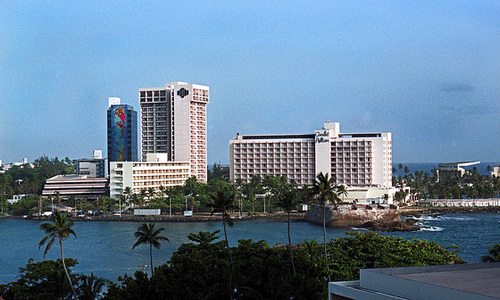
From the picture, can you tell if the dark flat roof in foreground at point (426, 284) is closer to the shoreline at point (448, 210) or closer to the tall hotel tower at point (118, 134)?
the shoreline at point (448, 210)

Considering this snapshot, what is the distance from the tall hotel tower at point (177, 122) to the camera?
101688 mm

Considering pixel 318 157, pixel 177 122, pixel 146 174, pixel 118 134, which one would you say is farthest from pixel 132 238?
pixel 118 134

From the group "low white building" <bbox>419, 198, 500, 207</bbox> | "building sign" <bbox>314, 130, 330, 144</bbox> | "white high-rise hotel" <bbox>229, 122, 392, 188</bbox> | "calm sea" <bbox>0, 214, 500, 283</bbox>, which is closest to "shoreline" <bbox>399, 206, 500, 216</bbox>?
"low white building" <bbox>419, 198, 500, 207</bbox>

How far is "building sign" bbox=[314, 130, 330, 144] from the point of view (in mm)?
96225

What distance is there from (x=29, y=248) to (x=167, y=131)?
50033 mm

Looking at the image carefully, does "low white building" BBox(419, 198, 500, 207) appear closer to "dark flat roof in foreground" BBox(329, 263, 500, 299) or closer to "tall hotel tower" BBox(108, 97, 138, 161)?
"tall hotel tower" BBox(108, 97, 138, 161)

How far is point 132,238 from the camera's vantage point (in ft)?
201

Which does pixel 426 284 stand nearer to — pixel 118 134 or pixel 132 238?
pixel 132 238

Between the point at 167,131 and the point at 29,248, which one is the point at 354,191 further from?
the point at 29,248

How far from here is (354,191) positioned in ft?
283

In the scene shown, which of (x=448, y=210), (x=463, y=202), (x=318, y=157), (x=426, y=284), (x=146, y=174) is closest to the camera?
(x=426, y=284)

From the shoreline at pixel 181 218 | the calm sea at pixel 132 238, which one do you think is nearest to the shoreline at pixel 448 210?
the calm sea at pixel 132 238

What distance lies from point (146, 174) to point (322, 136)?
2974 cm

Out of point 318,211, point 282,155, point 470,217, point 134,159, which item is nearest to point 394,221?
point 318,211
